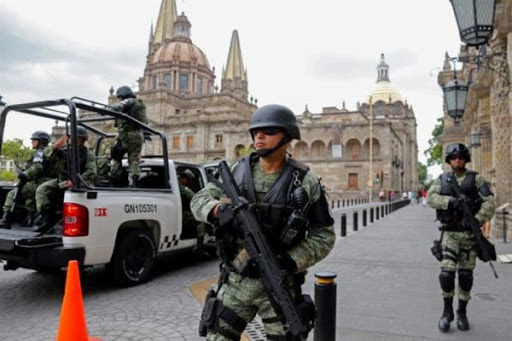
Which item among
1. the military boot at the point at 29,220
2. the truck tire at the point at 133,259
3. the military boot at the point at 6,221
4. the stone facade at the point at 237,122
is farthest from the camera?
the stone facade at the point at 237,122

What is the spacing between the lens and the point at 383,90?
9175cm

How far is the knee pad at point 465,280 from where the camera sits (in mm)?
4469

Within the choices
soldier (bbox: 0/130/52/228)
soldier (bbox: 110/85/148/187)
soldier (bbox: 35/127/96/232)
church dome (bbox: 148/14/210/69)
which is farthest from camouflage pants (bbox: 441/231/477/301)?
church dome (bbox: 148/14/210/69)

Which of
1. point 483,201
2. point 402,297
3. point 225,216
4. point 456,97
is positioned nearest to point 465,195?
point 483,201

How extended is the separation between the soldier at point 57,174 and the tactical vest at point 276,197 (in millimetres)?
3509

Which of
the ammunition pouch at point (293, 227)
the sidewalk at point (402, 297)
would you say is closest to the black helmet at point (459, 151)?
the sidewalk at point (402, 297)

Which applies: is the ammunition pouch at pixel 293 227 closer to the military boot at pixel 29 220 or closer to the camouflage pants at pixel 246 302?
the camouflage pants at pixel 246 302

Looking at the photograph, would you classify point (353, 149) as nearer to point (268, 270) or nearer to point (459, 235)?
point (459, 235)

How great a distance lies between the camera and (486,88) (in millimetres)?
12719

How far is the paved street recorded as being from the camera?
172 inches

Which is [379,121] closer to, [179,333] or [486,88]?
[486,88]

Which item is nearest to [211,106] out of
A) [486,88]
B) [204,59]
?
[204,59]

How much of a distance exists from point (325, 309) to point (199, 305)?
Answer: 2.54 meters

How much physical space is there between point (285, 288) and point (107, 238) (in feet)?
12.8
